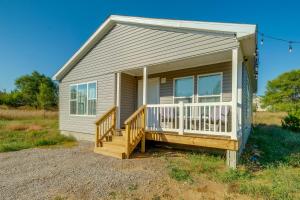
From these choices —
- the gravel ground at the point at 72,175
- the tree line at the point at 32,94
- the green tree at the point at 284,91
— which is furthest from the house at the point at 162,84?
the green tree at the point at 284,91

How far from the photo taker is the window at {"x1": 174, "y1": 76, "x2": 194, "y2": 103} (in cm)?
730

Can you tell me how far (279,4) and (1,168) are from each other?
14.2m

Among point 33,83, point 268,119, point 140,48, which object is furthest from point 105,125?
point 33,83

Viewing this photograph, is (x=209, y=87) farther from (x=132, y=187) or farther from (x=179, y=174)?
(x=132, y=187)

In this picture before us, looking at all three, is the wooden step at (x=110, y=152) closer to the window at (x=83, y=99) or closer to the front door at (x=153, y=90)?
the window at (x=83, y=99)

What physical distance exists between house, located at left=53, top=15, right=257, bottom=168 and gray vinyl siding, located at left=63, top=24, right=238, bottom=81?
28 mm

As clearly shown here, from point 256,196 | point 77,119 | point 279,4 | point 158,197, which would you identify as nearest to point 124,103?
point 77,119

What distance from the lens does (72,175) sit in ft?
15.1

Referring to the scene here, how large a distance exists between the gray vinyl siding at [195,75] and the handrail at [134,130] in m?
1.86

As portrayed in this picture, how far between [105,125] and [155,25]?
4.43m

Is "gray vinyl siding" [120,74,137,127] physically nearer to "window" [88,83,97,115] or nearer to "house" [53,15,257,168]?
"house" [53,15,257,168]

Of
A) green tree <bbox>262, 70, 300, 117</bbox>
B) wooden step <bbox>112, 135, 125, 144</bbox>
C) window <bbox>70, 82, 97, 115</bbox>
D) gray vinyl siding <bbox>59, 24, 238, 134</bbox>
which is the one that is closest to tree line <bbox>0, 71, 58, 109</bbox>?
gray vinyl siding <bbox>59, 24, 238, 134</bbox>

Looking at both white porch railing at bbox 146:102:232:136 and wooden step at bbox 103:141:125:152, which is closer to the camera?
white porch railing at bbox 146:102:232:136

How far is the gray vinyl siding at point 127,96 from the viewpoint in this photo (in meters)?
8.46
